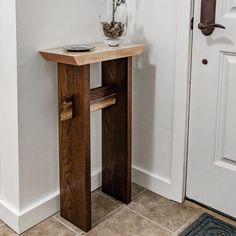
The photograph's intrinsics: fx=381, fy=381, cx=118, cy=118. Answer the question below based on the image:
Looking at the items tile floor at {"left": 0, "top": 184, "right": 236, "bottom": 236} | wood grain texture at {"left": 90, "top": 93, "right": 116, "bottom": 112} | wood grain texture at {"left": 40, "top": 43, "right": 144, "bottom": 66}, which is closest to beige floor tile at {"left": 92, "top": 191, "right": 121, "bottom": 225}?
tile floor at {"left": 0, "top": 184, "right": 236, "bottom": 236}

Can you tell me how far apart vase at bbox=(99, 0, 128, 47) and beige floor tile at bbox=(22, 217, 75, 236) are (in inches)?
38.1

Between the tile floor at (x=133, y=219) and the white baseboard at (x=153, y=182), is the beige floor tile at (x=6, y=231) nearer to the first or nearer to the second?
the tile floor at (x=133, y=219)

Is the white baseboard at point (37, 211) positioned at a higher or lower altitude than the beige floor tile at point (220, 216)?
higher

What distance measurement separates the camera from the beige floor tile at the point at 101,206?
2059mm

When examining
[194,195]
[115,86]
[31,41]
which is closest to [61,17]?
[31,41]

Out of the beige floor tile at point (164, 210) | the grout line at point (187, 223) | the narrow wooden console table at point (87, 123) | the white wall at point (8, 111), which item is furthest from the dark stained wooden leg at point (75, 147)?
the grout line at point (187, 223)

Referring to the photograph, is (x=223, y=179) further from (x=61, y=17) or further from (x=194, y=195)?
(x=61, y=17)

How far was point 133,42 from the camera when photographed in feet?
7.24

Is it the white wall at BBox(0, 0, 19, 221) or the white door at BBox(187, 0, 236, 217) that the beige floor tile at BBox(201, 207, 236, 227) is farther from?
the white wall at BBox(0, 0, 19, 221)

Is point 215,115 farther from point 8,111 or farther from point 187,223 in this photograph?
point 8,111

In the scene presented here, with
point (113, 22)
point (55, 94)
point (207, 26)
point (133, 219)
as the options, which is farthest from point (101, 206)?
point (207, 26)

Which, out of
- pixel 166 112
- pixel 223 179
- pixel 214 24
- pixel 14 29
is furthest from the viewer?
pixel 166 112

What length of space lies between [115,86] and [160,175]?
24.2 inches

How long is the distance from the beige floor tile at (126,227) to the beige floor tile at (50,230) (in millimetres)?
123
